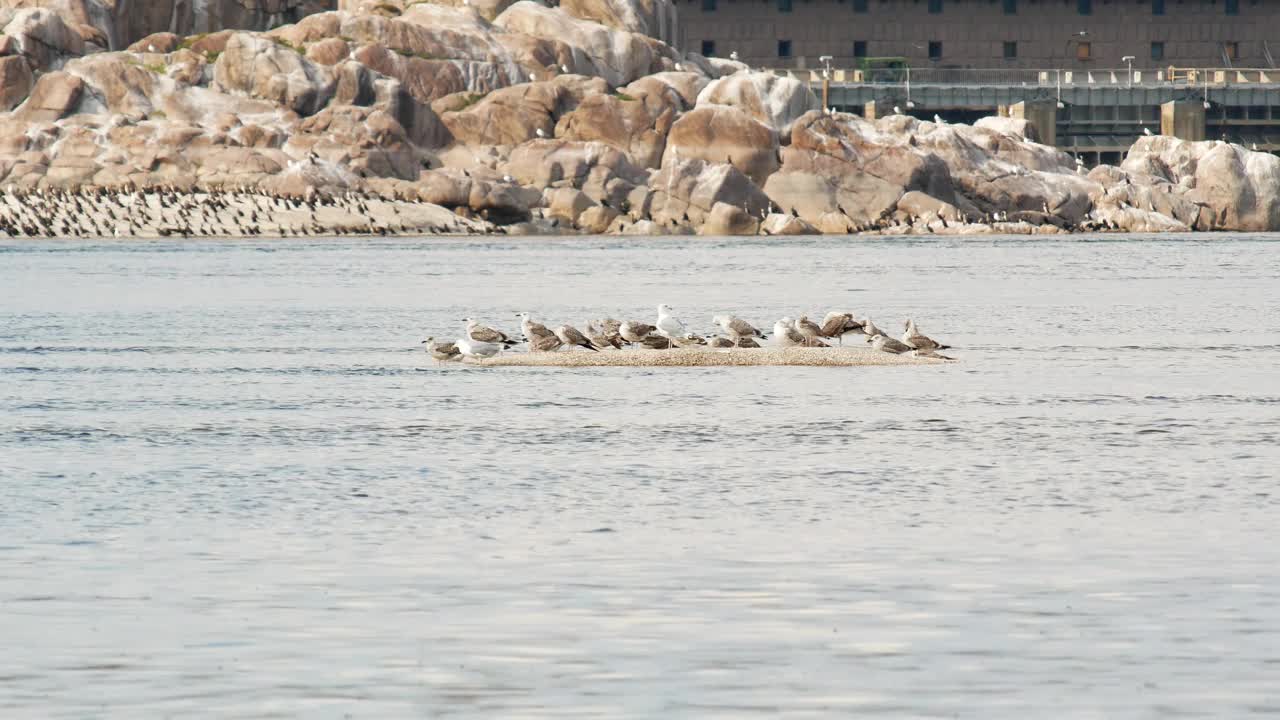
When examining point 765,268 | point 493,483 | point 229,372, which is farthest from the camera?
point 765,268

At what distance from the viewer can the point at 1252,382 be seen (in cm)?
3338

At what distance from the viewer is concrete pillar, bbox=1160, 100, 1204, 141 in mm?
132000

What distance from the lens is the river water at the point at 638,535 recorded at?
1295 centimetres

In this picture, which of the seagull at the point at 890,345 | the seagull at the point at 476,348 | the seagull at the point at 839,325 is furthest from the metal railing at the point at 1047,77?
the seagull at the point at 476,348

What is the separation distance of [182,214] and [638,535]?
92.7m

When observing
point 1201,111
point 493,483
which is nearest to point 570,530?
point 493,483

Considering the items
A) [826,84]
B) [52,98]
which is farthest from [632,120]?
[52,98]

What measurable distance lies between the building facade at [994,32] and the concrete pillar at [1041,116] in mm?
20454

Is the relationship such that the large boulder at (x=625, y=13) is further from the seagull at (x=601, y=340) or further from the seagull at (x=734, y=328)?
the seagull at (x=601, y=340)

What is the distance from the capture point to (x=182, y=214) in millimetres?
107938

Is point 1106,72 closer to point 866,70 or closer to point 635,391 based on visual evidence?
point 866,70

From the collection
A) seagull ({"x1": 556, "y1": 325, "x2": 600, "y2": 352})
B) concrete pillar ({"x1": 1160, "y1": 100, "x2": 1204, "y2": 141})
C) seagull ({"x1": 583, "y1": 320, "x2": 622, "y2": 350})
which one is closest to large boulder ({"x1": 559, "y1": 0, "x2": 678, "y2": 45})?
concrete pillar ({"x1": 1160, "y1": 100, "x2": 1204, "y2": 141})

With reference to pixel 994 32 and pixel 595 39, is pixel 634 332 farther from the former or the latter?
pixel 994 32

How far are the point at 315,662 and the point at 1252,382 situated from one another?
905 inches
